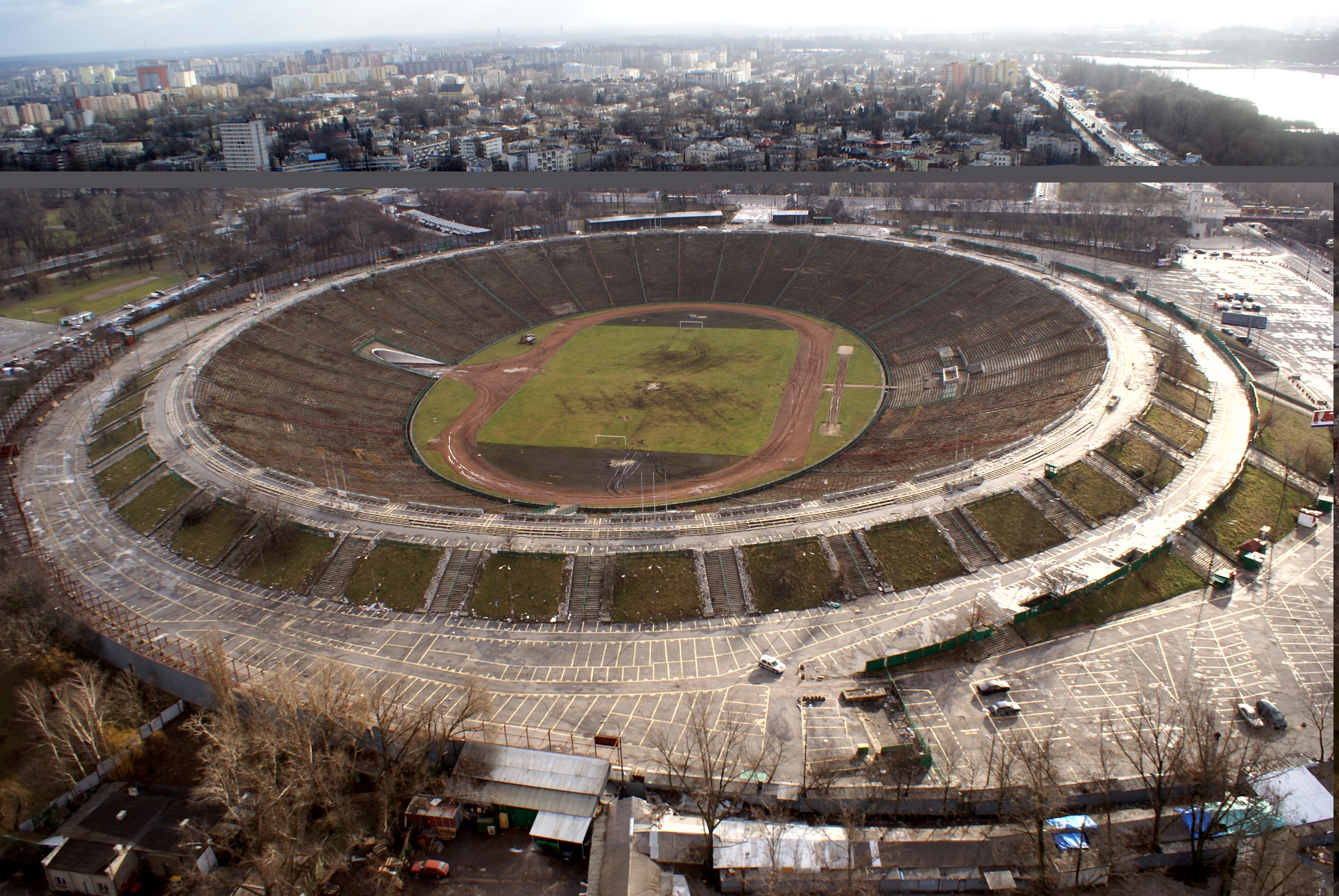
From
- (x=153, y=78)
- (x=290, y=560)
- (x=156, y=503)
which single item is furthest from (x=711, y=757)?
(x=153, y=78)

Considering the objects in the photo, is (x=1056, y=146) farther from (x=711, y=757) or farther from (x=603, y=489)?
(x=711, y=757)

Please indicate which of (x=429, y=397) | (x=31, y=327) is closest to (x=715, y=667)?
(x=429, y=397)

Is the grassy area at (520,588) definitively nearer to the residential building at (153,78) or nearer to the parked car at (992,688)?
the parked car at (992,688)

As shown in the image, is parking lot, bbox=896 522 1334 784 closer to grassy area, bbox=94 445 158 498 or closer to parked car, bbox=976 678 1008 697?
parked car, bbox=976 678 1008 697

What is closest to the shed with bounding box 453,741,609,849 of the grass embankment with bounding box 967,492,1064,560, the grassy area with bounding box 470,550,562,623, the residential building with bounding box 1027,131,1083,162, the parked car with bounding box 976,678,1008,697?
the grassy area with bounding box 470,550,562,623

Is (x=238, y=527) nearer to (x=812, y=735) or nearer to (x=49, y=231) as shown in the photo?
(x=812, y=735)

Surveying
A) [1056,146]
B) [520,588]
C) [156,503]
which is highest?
[1056,146]

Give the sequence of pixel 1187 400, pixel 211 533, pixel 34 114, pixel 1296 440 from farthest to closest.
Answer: pixel 34 114
pixel 1187 400
pixel 1296 440
pixel 211 533
